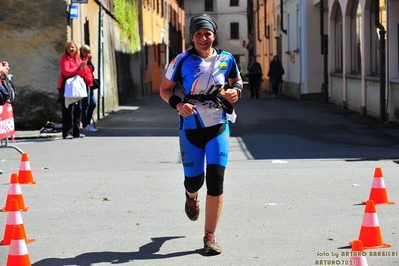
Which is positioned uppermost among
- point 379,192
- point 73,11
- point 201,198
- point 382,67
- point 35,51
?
point 73,11

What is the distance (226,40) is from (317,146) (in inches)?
2814

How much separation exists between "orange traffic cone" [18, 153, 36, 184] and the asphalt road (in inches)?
7.6

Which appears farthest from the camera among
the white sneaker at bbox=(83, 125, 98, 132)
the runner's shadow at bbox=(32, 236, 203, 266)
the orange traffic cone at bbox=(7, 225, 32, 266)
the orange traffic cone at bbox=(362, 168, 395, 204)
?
the white sneaker at bbox=(83, 125, 98, 132)

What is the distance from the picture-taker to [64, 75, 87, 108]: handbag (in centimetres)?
1642

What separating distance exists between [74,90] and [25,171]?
6.04 m

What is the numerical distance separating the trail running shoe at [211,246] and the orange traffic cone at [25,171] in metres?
4.50

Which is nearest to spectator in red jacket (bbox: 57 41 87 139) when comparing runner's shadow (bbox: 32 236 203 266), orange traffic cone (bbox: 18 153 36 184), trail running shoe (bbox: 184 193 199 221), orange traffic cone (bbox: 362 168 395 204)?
orange traffic cone (bbox: 18 153 36 184)

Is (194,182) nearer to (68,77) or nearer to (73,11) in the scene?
(68,77)

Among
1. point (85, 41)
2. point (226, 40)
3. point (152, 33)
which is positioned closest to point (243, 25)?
point (226, 40)

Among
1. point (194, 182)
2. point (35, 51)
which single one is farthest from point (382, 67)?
point (194, 182)

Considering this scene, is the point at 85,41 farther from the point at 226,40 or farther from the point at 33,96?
the point at 226,40

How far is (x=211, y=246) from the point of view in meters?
6.45

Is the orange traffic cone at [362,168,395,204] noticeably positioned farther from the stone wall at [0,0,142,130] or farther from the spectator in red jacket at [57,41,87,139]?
the stone wall at [0,0,142,130]

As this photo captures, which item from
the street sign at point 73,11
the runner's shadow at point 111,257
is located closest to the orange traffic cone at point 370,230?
the runner's shadow at point 111,257
